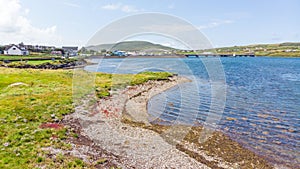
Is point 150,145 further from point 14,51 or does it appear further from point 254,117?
point 14,51

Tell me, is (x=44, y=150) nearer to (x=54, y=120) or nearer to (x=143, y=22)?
(x=54, y=120)

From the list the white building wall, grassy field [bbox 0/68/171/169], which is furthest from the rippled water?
the white building wall

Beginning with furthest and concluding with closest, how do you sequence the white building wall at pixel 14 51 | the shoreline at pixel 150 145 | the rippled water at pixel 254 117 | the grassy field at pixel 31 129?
1. the white building wall at pixel 14 51
2. the rippled water at pixel 254 117
3. the shoreline at pixel 150 145
4. the grassy field at pixel 31 129

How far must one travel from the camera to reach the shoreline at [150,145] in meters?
15.8

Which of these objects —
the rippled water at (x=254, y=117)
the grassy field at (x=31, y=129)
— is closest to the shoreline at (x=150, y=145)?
the rippled water at (x=254, y=117)

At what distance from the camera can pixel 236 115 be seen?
28.6m

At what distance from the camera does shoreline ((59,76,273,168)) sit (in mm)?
15789

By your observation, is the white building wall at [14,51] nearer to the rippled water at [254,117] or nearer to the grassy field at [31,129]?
the grassy field at [31,129]

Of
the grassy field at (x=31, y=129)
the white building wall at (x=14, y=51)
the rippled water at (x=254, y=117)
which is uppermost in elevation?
the white building wall at (x=14, y=51)

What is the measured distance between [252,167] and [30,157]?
48.0 feet

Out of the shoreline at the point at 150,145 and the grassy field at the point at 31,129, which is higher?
the grassy field at the point at 31,129

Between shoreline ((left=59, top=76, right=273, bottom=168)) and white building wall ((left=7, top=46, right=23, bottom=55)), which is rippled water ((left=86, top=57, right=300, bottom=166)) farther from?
white building wall ((left=7, top=46, right=23, bottom=55))

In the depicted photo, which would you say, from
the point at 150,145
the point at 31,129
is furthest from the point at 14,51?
the point at 150,145

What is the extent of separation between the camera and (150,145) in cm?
1834
